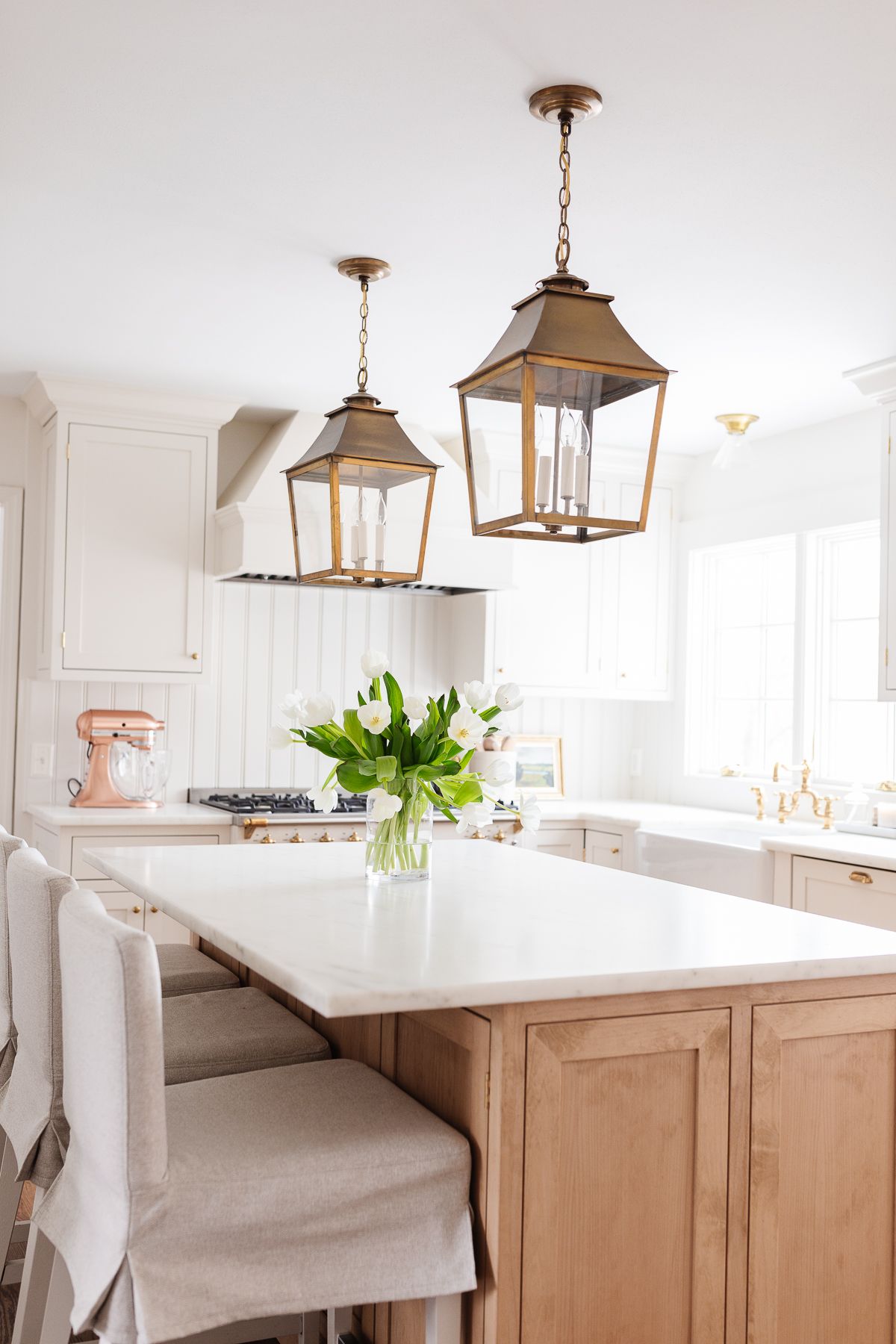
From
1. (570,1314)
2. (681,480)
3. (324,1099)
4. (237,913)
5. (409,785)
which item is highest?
(681,480)

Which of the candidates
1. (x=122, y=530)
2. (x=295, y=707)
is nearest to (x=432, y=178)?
(x=295, y=707)

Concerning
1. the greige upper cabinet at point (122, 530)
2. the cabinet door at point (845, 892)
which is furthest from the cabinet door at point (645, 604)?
the greige upper cabinet at point (122, 530)

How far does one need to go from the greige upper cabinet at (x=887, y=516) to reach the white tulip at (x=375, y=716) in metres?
2.05

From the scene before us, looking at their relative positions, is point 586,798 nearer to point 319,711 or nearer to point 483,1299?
point 319,711

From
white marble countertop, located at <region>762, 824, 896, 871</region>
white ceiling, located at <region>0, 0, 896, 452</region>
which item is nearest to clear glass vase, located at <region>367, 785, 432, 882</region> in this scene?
white ceiling, located at <region>0, 0, 896, 452</region>

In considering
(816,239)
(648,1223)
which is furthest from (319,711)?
(816,239)

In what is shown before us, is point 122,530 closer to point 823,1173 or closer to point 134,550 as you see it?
point 134,550

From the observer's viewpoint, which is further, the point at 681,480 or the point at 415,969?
the point at 681,480

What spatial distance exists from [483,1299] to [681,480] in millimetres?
4202

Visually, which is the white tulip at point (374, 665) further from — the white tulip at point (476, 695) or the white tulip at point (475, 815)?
the white tulip at point (475, 815)

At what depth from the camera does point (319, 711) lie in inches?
94.8

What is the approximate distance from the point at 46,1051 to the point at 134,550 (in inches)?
107

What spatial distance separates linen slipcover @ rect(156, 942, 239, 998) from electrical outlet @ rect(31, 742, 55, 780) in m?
1.91

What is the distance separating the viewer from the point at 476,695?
97.3 inches
